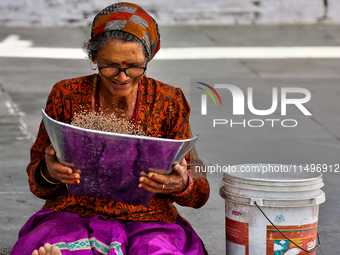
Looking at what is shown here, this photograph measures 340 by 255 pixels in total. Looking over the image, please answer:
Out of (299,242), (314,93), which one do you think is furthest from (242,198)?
(314,93)

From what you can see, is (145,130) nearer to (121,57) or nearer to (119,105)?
(119,105)

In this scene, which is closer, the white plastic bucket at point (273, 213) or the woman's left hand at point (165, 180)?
the woman's left hand at point (165, 180)

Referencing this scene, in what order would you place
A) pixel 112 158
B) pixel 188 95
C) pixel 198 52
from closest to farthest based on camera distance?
pixel 112 158 < pixel 188 95 < pixel 198 52

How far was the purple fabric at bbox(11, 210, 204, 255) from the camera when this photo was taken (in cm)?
199

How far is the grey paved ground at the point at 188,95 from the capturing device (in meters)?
3.55

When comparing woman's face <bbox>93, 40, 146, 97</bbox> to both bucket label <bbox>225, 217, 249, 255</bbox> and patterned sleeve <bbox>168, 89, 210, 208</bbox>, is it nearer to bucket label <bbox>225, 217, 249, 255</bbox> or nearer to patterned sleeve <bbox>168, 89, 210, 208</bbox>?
patterned sleeve <bbox>168, 89, 210, 208</bbox>

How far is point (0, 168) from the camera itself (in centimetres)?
445

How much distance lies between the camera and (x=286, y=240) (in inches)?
87.9

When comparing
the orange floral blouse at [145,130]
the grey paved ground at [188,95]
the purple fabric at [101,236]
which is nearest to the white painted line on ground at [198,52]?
the grey paved ground at [188,95]

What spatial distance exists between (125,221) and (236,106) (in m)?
4.89

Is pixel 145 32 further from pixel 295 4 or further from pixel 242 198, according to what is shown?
pixel 295 4

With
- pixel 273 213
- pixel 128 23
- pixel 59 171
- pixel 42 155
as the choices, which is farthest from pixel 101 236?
pixel 128 23

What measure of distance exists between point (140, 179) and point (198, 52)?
7695 mm

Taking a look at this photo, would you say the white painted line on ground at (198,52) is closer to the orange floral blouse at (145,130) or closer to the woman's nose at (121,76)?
the orange floral blouse at (145,130)
